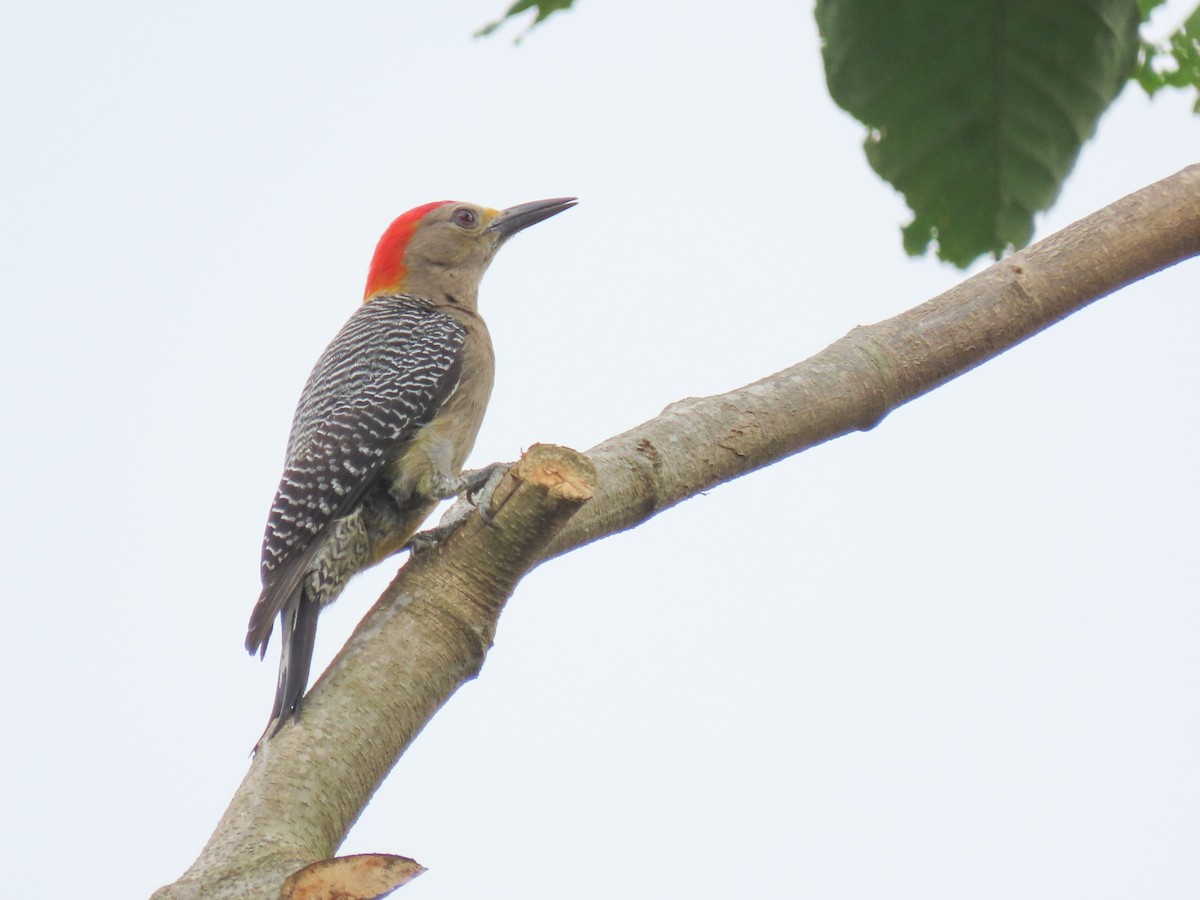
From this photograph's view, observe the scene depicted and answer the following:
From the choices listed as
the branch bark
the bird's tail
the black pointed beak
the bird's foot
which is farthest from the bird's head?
the branch bark

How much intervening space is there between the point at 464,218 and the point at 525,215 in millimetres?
364

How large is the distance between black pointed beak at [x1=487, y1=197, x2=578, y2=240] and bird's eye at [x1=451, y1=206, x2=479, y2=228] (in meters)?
0.11

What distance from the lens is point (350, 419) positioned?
5875mm

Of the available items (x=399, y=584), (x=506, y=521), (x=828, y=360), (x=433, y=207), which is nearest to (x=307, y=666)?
(x=399, y=584)

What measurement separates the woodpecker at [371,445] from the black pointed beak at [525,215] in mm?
388

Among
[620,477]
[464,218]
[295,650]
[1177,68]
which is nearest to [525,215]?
[464,218]

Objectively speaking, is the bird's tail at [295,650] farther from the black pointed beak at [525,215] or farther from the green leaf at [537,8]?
the black pointed beak at [525,215]

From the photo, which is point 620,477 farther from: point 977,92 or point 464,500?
point 977,92

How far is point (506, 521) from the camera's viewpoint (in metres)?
3.37

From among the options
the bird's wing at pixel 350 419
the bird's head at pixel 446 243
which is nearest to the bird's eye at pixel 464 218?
the bird's head at pixel 446 243

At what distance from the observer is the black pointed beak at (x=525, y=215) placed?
7.78 m

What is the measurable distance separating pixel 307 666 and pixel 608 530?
1.33 meters

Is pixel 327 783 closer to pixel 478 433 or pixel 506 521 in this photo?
pixel 506 521

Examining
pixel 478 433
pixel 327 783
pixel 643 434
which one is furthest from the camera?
pixel 478 433
